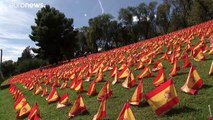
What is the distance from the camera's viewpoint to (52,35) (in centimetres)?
5541

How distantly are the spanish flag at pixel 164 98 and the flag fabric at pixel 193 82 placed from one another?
152 cm

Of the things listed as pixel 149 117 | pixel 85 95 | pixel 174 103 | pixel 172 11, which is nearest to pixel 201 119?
pixel 174 103

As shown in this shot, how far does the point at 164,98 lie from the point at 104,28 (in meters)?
83.3

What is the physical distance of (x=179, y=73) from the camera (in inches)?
533

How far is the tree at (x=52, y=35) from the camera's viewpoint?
5541 centimetres

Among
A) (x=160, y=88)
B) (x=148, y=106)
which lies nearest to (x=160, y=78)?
(x=148, y=106)

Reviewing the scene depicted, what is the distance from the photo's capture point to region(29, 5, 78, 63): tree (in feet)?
182

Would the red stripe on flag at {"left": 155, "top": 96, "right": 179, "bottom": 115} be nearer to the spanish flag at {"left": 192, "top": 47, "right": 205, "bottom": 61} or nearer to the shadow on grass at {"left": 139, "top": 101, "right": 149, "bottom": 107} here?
the shadow on grass at {"left": 139, "top": 101, "right": 149, "bottom": 107}

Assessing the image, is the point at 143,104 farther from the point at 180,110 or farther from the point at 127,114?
the point at 127,114

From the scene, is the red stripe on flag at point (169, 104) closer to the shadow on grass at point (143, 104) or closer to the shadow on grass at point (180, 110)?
the shadow on grass at point (180, 110)

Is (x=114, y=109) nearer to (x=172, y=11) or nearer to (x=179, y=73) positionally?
(x=179, y=73)

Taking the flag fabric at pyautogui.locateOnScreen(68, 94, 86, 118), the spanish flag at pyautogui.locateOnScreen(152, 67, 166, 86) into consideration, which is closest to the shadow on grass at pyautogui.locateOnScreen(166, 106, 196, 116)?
the spanish flag at pyautogui.locateOnScreen(152, 67, 166, 86)

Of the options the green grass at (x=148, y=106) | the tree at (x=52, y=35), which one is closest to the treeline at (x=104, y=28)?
the tree at (x=52, y=35)

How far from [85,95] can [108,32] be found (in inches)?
3065
